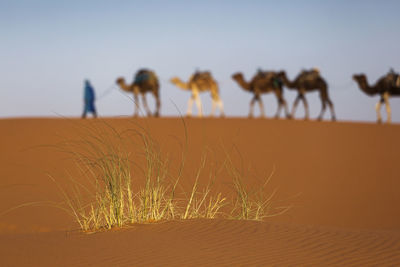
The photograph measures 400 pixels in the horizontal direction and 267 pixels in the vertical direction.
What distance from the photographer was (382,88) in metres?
23.3

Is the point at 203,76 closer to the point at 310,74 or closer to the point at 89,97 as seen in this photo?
the point at 310,74

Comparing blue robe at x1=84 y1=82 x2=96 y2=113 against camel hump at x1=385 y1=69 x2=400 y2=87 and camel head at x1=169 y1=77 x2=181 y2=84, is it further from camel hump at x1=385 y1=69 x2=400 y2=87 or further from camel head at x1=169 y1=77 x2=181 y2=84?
camel hump at x1=385 y1=69 x2=400 y2=87

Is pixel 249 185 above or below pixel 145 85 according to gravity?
below

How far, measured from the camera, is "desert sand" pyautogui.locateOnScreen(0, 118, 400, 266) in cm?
483

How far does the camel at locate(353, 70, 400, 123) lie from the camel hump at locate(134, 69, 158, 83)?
793 centimetres

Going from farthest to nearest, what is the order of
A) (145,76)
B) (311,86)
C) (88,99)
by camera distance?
(311,86) < (145,76) < (88,99)

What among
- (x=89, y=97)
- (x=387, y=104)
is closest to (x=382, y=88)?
(x=387, y=104)

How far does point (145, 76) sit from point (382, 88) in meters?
8.92

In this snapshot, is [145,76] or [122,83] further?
[122,83]

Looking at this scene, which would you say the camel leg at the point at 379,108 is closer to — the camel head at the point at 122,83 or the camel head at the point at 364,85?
the camel head at the point at 364,85

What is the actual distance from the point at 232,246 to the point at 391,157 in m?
13.6

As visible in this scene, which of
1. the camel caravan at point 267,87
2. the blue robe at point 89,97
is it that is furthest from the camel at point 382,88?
the blue robe at point 89,97

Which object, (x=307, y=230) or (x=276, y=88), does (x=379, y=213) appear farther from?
(x=276, y=88)

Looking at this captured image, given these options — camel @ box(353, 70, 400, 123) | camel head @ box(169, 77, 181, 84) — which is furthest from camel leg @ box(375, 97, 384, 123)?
camel head @ box(169, 77, 181, 84)
